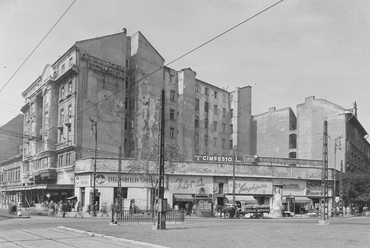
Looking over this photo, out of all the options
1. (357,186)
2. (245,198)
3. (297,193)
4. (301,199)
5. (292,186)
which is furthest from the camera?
(357,186)

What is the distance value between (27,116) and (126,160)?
2739 centimetres

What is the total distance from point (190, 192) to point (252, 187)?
8485 mm

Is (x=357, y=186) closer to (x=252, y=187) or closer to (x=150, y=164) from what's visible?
(x=252, y=187)

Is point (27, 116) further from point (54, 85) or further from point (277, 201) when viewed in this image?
point (277, 201)

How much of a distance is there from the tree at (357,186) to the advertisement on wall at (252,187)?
1256 cm

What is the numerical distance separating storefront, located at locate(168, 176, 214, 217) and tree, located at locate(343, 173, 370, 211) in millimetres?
20882

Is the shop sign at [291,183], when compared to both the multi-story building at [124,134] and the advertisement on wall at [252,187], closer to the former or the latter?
the multi-story building at [124,134]

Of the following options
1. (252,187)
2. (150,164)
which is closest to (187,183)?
(150,164)

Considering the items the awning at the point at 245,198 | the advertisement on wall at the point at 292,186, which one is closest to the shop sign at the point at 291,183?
the advertisement on wall at the point at 292,186

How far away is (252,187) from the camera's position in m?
50.7

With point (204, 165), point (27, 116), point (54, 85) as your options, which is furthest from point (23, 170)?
point (204, 165)

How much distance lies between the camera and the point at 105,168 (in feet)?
147

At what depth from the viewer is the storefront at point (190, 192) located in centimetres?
4638

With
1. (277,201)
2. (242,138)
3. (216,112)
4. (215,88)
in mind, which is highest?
(215,88)
